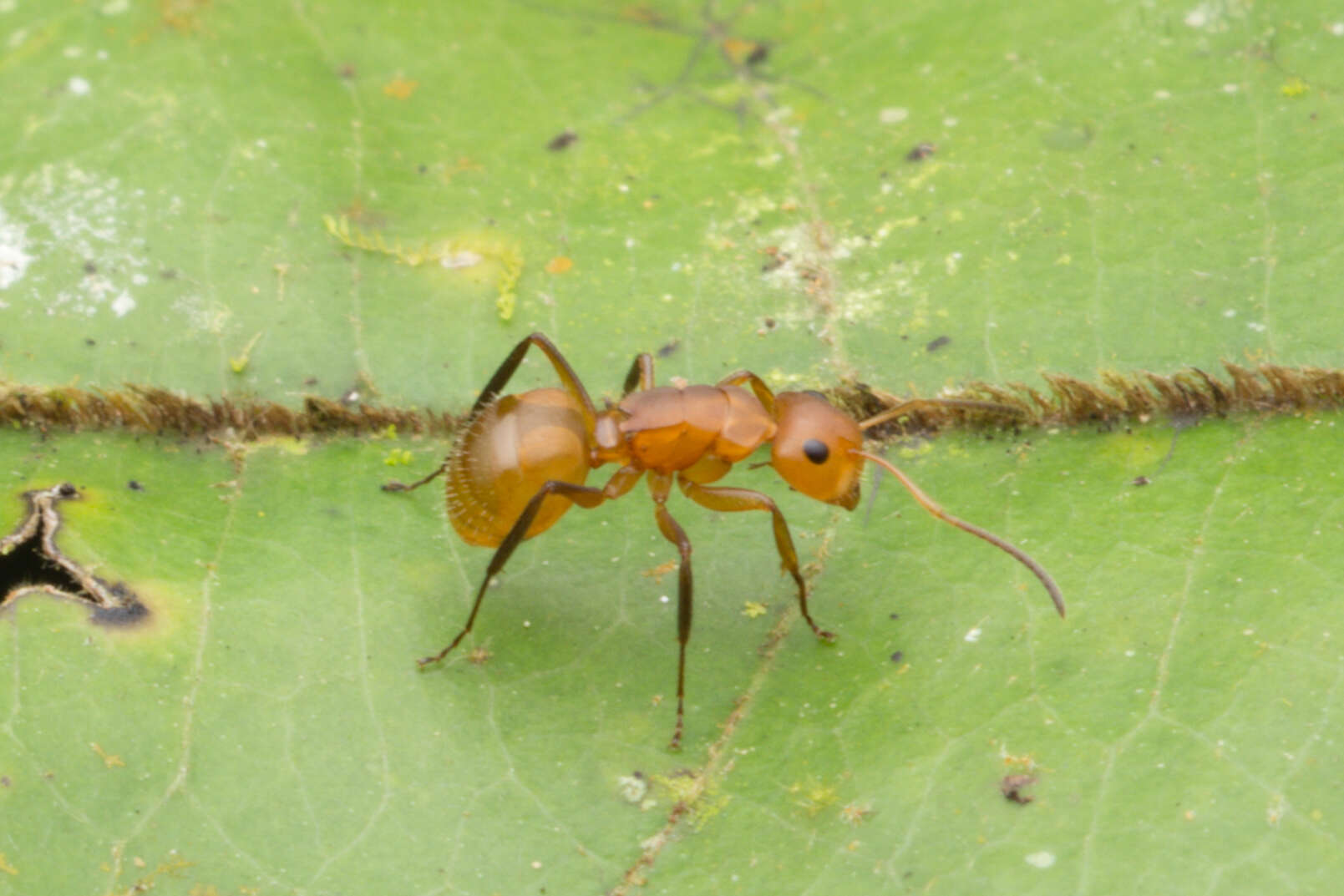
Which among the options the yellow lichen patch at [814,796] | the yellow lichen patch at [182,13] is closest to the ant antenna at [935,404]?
the yellow lichen patch at [814,796]


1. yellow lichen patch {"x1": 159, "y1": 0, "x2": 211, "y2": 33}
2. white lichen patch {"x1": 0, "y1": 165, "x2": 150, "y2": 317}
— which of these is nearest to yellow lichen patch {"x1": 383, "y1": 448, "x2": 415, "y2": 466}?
white lichen patch {"x1": 0, "y1": 165, "x2": 150, "y2": 317}

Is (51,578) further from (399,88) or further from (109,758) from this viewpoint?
(399,88)

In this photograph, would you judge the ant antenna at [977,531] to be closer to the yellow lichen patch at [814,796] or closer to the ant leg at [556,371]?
the yellow lichen patch at [814,796]

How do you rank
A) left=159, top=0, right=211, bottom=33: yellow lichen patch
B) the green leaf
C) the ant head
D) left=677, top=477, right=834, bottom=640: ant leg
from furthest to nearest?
1. left=159, top=0, right=211, bottom=33: yellow lichen patch
2. the ant head
3. left=677, top=477, right=834, bottom=640: ant leg
4. the green leaf

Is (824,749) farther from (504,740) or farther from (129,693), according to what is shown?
(129,693)

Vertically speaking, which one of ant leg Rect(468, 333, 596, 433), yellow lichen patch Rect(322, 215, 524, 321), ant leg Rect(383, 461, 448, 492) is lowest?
ant leg Rect(383, 461, 448, 492)

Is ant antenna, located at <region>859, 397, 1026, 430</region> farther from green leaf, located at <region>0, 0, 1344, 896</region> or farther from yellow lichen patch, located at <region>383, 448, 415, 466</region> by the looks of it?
yellow lichen patch, located at <region>383, 448, 415, 466</region>
